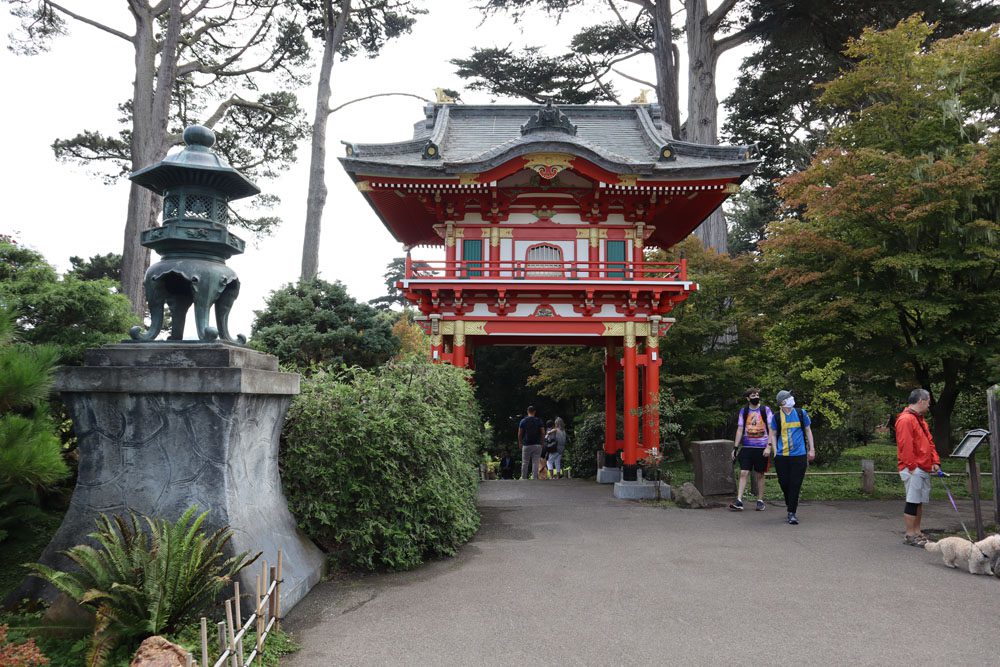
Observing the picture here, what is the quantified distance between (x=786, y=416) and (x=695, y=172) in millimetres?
6075

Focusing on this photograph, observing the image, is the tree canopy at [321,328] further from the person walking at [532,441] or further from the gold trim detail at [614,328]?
the gold trim detail at [614,328]

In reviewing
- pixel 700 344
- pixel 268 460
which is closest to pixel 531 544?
pixel 268 460

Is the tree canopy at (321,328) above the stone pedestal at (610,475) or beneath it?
above

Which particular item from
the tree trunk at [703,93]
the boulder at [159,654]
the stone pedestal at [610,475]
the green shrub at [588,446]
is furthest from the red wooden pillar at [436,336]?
the tree trunk at [703,93]

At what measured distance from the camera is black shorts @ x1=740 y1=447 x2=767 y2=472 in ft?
31.2

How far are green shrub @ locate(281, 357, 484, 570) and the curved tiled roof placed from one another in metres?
7.14

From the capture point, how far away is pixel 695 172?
12664 millimetres

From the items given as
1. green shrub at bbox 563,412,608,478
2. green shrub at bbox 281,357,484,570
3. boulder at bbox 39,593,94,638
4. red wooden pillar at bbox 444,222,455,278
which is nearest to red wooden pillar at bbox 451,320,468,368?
red wooden pillar at bbox 444,222,455,278

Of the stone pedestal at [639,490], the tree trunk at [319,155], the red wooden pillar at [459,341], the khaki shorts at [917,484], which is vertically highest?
the tree trunk at [319,155]

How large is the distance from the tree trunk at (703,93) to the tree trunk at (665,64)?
43.7 inches

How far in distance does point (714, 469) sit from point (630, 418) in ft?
6.76

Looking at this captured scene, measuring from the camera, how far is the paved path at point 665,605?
13.7ft

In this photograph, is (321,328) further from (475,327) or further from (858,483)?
(858,483)

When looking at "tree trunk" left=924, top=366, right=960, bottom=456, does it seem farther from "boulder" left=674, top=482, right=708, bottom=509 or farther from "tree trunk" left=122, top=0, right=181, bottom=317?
"tree trunk" left=122, top=0, right=181, bottom=317
